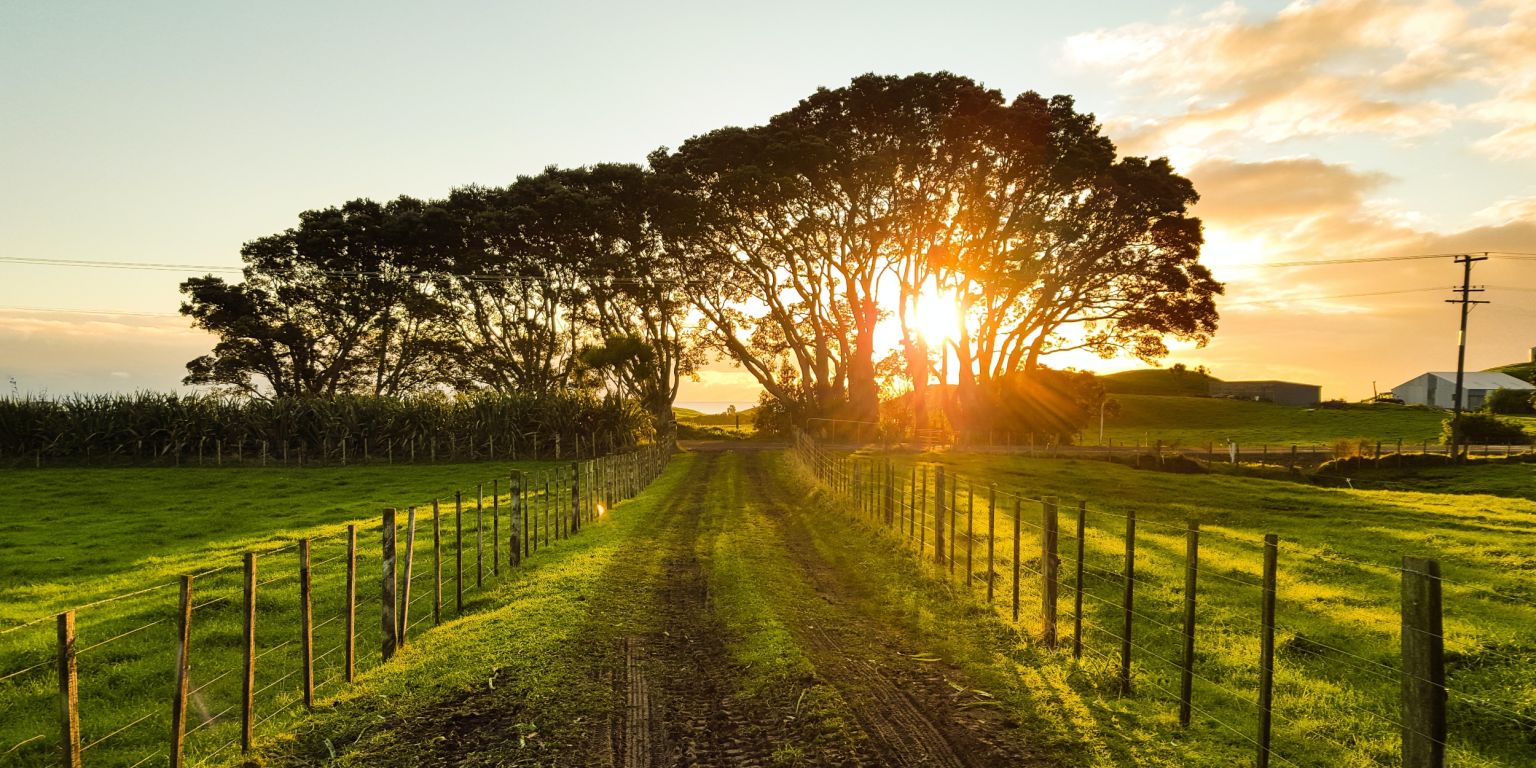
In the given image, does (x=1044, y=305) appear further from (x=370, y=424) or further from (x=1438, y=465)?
(x=370, y=424)

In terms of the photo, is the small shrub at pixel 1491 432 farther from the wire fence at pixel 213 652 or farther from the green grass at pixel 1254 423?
the wire fence at pixel 213 652

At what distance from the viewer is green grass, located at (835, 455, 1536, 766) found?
302 inches

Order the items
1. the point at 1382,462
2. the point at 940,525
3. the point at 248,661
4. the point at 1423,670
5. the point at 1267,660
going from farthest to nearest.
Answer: the point at 1382,462, the point at 940,525, the point at 248,661, the point at 1267,660, the point at 1423,670

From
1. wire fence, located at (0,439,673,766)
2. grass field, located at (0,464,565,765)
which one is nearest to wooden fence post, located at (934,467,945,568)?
wire fence, located at (0,439,673,766)

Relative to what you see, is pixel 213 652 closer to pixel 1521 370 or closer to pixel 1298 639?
pixel 1298 639

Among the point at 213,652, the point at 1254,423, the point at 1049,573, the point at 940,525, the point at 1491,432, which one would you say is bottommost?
the point at 213,652

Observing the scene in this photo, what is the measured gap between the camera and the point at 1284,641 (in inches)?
433

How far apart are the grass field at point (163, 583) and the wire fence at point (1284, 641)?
833 cm

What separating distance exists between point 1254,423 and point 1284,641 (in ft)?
322

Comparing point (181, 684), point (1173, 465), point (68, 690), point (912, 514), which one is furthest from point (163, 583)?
point (1173, 465)

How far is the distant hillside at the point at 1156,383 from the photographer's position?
425ft

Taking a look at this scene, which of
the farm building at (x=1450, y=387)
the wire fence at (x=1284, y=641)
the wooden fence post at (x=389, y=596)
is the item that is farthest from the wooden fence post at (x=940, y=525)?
the farm building at (x=1450, y=387)

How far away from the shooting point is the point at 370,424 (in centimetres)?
4841

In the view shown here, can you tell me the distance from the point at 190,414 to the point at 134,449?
121 inches
